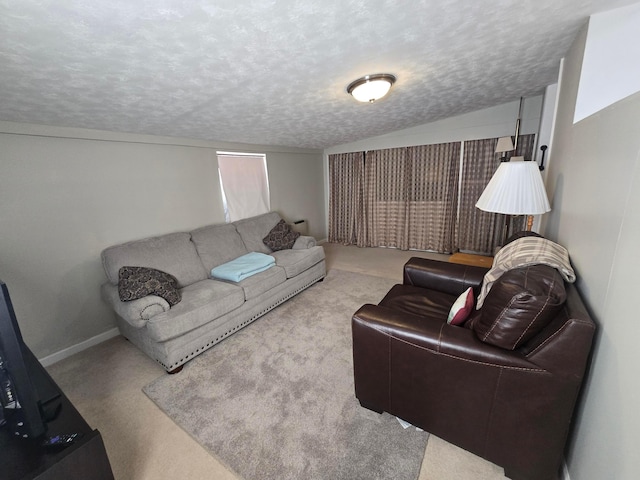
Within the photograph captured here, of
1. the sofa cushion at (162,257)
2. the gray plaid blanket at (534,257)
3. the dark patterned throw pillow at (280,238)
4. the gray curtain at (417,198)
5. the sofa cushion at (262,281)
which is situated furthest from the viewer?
the gray curtain at (417,198)

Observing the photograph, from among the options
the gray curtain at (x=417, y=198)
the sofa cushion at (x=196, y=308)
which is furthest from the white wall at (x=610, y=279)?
the gray curtain at (x=417, y=198)

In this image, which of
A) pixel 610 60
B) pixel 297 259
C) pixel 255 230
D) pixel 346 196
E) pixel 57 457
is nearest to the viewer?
pixel 57 457

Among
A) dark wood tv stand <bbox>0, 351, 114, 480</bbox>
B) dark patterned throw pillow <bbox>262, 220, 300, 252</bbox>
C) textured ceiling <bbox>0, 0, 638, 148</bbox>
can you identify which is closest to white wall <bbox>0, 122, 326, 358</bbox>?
textured ceiling <bbox>0, 0, 638, 148</bbox>

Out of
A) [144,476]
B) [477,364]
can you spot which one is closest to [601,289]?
[477,364]

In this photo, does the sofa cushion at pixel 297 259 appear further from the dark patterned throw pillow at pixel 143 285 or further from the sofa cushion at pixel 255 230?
the dark patterned throw pillow at pixel 143 285

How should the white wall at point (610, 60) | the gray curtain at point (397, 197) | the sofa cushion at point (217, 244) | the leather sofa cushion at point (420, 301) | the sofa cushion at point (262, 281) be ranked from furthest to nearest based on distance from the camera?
the gray curtain at point (397, 197) < the sofa cushion at point (217, 244) < the sofa cushion at point (262, 281) < the leather sofa cushion at point (420, 301) < the white wall at point (610, 60)

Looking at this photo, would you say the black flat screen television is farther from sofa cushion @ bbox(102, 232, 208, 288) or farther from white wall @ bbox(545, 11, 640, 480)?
white wall @ bbox(545, 11, 640, 480)

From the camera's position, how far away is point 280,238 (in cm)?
347

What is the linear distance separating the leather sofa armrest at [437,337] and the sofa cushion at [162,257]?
6.26ft

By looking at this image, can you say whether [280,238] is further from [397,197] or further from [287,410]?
[397,197]

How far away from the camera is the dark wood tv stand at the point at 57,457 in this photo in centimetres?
84

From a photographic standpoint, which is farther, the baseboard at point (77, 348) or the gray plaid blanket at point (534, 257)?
the baseboard at point (77, 348)

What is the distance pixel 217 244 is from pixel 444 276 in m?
2.37

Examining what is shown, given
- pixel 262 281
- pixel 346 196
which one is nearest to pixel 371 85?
pixel 262 281
